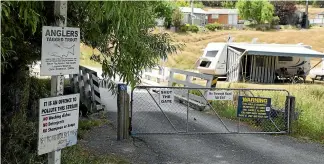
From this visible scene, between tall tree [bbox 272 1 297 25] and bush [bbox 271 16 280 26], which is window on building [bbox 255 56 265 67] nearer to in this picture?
bush [bbox 271 16 280 26]

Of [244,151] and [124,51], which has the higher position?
[124,51]

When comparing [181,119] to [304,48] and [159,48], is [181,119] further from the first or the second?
[304,48]

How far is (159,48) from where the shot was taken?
5.69m

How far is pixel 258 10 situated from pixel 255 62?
37.9 m

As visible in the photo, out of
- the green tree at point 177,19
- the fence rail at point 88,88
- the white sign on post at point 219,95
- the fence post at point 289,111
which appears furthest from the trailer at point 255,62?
the green tree at point 177,19

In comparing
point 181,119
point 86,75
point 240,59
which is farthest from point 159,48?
point 240,59

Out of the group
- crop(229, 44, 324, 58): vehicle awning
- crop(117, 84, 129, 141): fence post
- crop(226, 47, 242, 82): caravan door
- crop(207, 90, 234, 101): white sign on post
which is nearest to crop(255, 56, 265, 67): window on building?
crop(229, 44, 324, 58): vehicle awning

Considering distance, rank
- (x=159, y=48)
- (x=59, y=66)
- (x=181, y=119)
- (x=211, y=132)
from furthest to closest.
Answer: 1. (x=181, y=119)
2. (x=211, y=132)
3. (x=159, y=48)
4. (x=59, y=66)

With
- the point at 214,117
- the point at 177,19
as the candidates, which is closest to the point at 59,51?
the point at 214,117

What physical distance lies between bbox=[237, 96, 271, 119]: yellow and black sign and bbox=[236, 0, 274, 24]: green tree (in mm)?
53815

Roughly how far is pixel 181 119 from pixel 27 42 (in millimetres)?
6181

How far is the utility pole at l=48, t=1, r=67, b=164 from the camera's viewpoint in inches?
160

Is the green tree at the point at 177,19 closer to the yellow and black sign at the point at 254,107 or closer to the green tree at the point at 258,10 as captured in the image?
the green tree at the point at 258,10

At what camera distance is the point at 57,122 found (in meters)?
4.13
